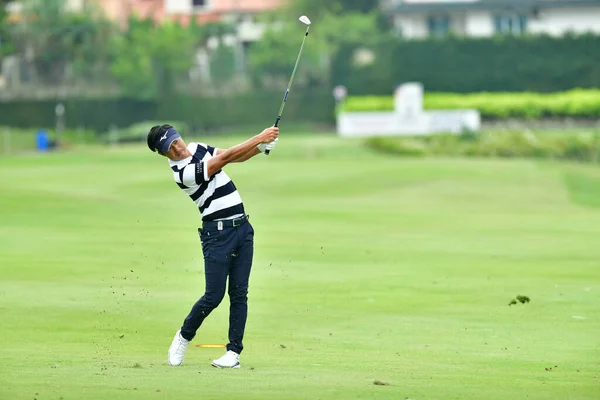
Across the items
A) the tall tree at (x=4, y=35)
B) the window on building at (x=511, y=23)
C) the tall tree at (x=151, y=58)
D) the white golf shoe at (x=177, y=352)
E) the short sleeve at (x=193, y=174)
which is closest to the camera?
the short sleeve at (x=193, y=174)

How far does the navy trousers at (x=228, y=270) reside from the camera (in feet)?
41.9

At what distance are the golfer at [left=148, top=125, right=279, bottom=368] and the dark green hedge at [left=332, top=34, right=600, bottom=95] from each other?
7122cm

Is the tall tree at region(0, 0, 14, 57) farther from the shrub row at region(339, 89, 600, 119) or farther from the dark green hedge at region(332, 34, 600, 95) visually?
the dark green hedge at region(332, 34, 600, 95)

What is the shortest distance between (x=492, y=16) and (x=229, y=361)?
8333 centimetres

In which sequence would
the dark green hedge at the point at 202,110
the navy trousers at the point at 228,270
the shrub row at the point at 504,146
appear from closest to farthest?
the navy trousers at the point at 228,270 → the shrub row at the point at 504,146 → the dark green hedge at the point at 202,110

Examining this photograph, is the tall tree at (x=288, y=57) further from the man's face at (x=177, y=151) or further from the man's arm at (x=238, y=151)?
the man's arm at (x=238, y=151)

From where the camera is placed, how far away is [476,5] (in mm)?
93438

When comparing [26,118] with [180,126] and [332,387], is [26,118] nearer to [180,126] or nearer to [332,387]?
[180,126]

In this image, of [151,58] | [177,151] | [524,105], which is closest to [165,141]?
[177,151]

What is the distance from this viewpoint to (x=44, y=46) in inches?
3775

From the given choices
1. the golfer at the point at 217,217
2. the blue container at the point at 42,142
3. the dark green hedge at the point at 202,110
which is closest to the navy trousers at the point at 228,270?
the golfer at the point at 217,217

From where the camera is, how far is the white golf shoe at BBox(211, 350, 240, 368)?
12961mm

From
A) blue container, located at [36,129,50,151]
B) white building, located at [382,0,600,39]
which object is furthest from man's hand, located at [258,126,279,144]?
white building, located at [382,0,600,39]

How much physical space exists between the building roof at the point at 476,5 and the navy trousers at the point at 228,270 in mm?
81002
